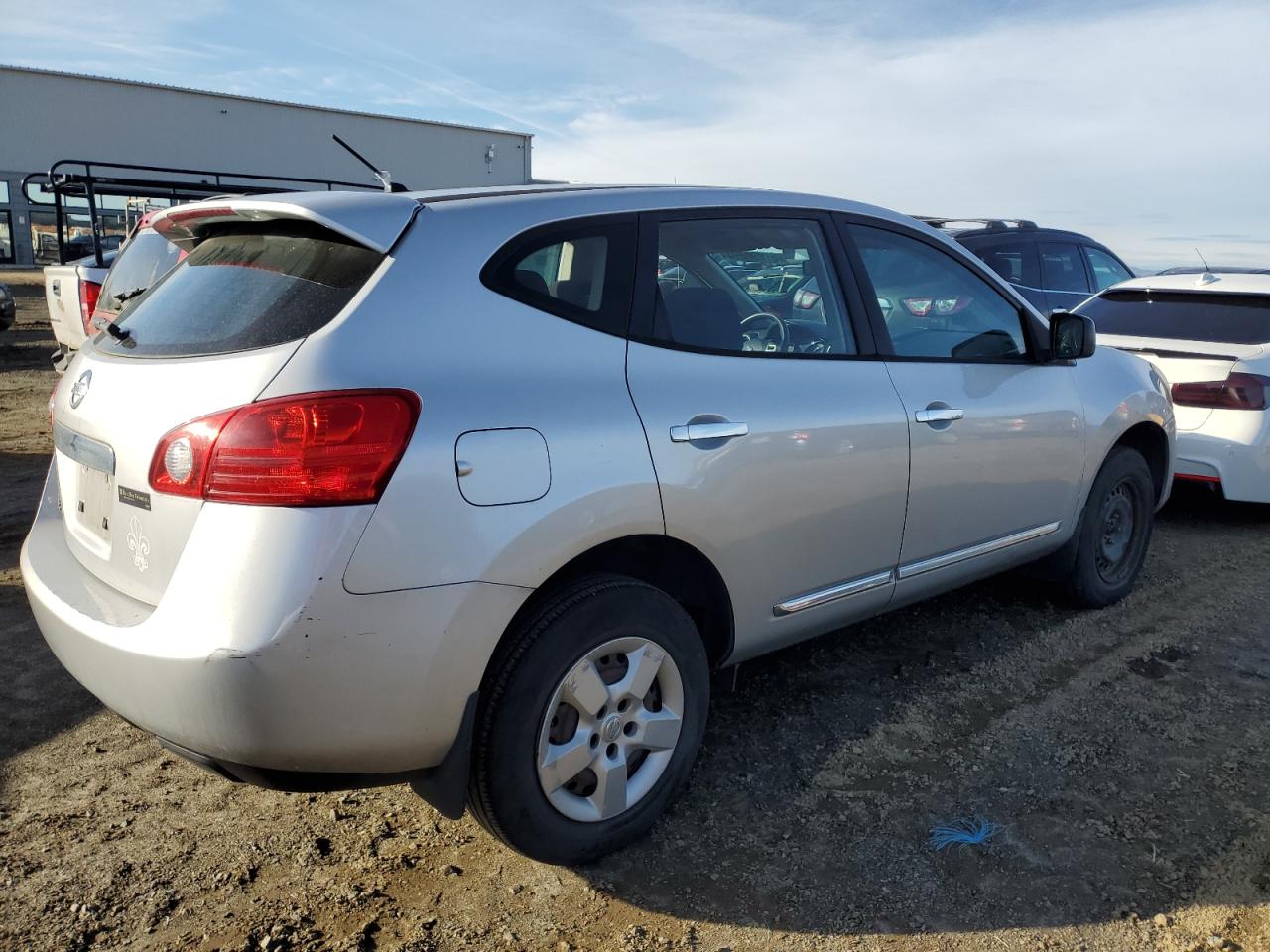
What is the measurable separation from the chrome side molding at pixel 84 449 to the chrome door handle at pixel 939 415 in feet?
7.82

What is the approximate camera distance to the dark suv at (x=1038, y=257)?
8.69 metres

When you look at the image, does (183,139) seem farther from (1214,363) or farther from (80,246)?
(1214,363)

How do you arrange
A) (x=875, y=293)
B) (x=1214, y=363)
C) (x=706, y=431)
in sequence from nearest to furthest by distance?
(x=706, y=431), (x=875, y=293), (x=1214, y=363)

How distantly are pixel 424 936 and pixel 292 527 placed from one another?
3.47 ft

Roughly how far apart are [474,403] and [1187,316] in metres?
5.50

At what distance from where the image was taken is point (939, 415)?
11.6ft

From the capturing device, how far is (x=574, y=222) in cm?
Answer: 277

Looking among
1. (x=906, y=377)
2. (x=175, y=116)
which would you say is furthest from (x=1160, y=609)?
(x=175, y=116)

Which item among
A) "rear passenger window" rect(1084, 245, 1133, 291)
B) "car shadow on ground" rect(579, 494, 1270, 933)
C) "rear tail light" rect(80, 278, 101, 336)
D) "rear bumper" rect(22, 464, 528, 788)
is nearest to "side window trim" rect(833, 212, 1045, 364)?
"car shadow on ground" rect(579, 494, 1270, 933)

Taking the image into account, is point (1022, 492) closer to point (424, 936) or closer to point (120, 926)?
point (424, 936)

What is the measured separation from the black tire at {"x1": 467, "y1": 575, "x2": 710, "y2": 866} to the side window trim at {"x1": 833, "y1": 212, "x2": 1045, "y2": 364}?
1.30 m

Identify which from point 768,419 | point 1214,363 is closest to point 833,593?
point 768,419

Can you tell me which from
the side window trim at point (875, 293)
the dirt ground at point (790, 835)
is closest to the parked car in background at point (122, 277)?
the dirt ground at point (790, 835)

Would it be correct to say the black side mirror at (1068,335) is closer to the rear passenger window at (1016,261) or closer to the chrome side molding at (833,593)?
the chrome side molding at (833,593)
